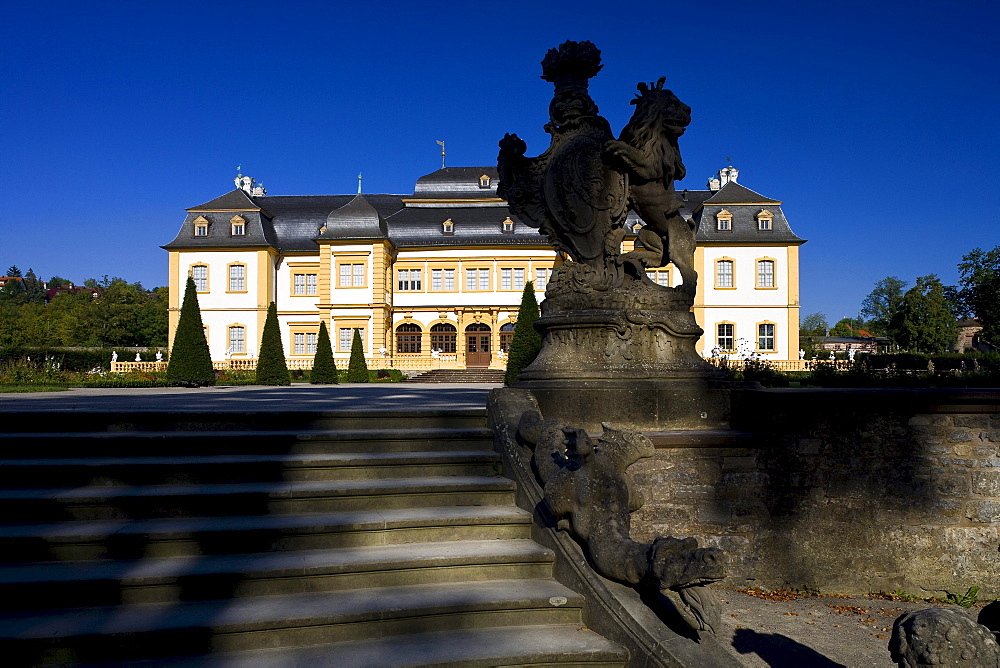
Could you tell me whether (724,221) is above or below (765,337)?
above

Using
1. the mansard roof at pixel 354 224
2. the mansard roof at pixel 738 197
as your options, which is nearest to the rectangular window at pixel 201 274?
the mansard roof at pixel 354 224

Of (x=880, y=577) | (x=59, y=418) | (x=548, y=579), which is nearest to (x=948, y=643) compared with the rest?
(x=548, y=579)

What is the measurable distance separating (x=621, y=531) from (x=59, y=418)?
401 cm

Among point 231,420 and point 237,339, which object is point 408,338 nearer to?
point 237,339

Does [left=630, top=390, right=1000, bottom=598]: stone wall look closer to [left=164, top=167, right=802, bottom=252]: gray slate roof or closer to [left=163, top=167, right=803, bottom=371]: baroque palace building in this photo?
[left=164, top=167, right=802, bottom=252]: gray slate roof

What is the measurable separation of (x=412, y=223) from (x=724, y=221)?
20.5m

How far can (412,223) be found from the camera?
46.4 m

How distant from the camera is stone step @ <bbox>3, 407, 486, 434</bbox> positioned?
4.98m

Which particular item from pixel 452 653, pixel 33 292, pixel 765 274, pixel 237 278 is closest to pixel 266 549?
pixel 452 653

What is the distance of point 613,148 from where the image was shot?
5.85m

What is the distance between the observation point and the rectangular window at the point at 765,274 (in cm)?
4559

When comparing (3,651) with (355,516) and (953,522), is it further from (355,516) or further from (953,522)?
(953,522)

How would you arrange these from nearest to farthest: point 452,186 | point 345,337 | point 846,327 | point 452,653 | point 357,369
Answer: point 452,653
point 357,369
point 345,337
point 452,186
point 846,327

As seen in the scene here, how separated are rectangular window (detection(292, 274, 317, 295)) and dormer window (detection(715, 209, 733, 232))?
2707 cm
